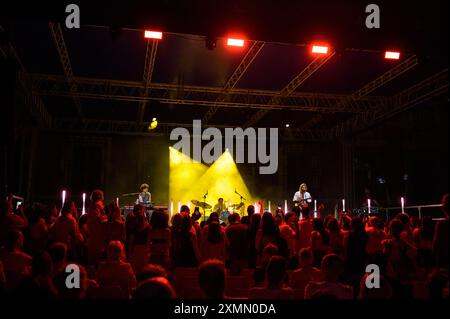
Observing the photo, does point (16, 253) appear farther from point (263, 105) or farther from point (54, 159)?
point (54, 159)

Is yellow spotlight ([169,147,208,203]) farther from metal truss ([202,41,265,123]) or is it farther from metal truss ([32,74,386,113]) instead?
metal truss ([32,74,386,113])

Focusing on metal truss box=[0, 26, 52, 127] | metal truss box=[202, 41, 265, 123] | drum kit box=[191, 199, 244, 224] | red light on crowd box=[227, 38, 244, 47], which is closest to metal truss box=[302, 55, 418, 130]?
metal truss box=[202, 41, 265, 123]

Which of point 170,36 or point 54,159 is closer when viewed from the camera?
point 170,36

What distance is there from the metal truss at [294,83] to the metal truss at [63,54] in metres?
6.87

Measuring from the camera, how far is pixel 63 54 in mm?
12547

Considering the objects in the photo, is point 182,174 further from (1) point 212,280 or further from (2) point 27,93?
(1) point 212,280

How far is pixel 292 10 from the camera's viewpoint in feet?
25.2

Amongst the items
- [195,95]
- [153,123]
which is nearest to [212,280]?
[195,95]

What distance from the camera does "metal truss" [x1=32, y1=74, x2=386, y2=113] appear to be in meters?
15.2

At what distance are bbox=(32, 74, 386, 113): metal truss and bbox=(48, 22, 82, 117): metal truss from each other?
24 centimetres

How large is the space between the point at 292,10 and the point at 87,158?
14.2m

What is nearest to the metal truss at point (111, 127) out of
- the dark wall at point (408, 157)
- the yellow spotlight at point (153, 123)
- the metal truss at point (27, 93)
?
the yellow spotlight at point (153, 123)

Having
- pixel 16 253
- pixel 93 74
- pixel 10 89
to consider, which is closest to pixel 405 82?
pixel 93 74

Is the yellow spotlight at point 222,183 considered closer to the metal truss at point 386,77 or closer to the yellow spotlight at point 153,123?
the yellow spotlight at point 153,123
